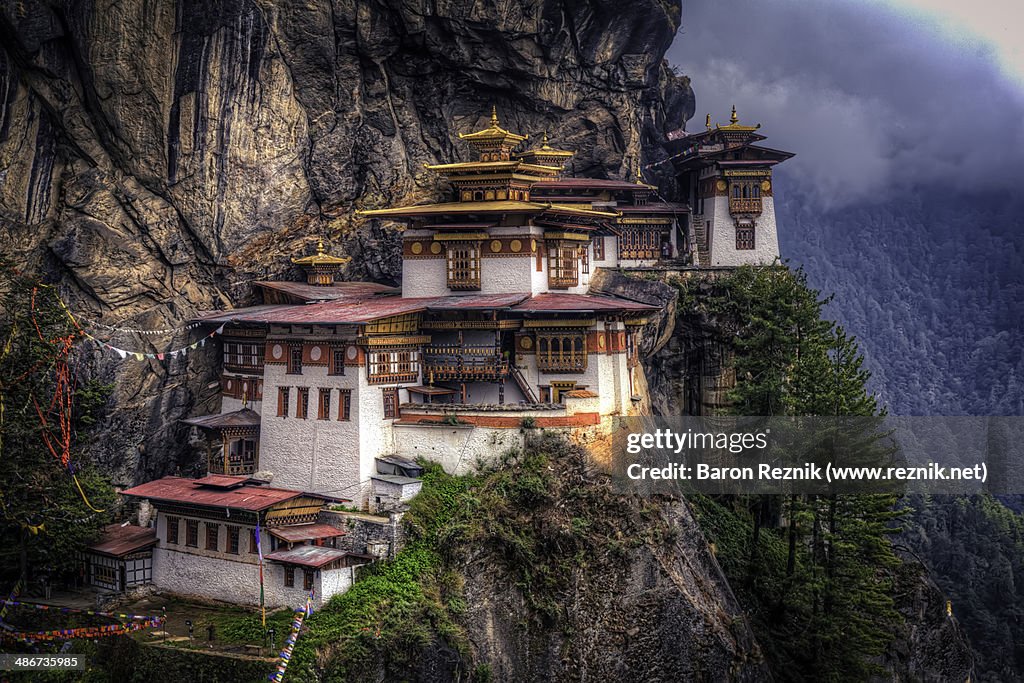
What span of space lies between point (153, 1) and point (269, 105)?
6.35 meters

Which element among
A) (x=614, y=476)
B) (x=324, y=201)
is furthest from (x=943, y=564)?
(x=324, y=201)

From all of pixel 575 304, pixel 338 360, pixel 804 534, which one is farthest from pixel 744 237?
pixel 338 360

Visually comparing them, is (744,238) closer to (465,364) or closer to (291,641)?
(465,364)

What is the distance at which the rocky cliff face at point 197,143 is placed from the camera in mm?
47625

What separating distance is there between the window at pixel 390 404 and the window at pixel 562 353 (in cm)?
590

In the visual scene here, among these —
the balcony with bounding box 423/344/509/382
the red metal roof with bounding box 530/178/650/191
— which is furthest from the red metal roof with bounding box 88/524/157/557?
the red metal roof with bounding box 530/178/650/191

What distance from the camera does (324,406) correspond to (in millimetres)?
44906

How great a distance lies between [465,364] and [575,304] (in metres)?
4.79

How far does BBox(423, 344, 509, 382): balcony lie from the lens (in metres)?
47.0

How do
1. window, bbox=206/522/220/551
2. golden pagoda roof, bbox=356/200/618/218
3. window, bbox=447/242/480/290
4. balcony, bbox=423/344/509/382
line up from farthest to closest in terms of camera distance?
window, bbox=447/242/480/290
golden pagoda roof, bbox=356/200/618/218
balcony, bbox=423/344/509/382
window, bbox=206/522/220/551

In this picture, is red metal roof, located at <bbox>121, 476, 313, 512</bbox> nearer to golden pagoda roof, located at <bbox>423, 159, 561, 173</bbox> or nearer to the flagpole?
the flagpole

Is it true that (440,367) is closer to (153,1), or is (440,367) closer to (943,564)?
(153,1)

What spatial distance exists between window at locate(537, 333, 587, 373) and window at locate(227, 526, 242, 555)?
43.3 ft

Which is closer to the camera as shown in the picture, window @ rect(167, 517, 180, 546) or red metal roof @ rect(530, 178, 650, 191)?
window @ rect(167, 517, 180, 546)
